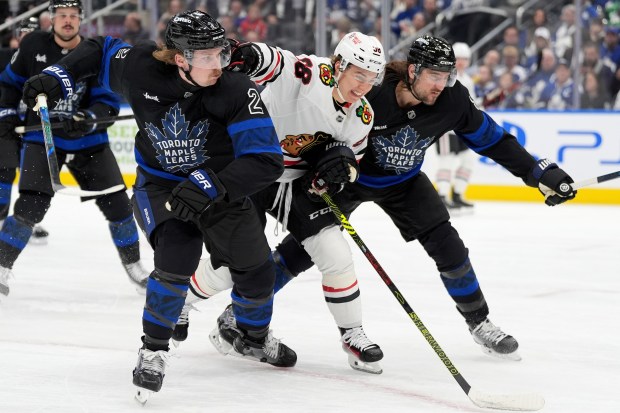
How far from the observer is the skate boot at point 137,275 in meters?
4.54

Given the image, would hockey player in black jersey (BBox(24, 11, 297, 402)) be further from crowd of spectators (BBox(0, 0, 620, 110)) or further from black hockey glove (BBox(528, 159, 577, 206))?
crowd of spectators (BBox(0, 0, 620, 110))

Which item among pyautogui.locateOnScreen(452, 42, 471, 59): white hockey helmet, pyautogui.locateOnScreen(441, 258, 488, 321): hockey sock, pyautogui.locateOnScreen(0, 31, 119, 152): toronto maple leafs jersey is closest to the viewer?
pyautogui.locateOnScreen(441, 258, 488, 321): hockey sock

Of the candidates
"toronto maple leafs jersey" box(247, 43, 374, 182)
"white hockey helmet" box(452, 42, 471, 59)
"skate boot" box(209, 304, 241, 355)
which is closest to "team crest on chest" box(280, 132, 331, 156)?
"toronto maple leafs jersey" box(247, 43, 374, 182)

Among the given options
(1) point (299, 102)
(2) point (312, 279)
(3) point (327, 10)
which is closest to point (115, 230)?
(2) point (312, 279)

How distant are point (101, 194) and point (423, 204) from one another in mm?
1512

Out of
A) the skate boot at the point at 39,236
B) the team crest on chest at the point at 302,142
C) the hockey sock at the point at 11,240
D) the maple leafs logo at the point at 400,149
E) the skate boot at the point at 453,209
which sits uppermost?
the team crest on chest at the point at 302,142

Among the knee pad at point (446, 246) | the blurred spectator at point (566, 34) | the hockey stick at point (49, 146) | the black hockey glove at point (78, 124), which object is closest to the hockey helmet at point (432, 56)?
the knee pad at point (446, 246)

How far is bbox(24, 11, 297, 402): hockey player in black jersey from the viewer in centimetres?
279

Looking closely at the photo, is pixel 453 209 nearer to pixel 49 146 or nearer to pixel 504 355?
pixel 504 355

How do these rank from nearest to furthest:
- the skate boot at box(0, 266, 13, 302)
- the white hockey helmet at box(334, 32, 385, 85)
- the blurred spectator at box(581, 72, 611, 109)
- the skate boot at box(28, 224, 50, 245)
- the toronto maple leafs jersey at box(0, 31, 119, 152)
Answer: the white hockey helmet at box(334, 32, 385, 85) < the skate boot at box(0, 266, 13, 302) < the toronto maple leafs jersey at box(0, 31, 119, 152) < the skate boot at box(28, 224, 50, 245) < the blurred spectator at box(581, 72, 611, 109)

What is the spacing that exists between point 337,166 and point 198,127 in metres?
0.51

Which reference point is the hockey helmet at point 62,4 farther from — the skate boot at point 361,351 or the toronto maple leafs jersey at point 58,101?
the skate boot at point 361,351

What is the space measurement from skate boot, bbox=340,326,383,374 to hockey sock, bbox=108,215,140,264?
1.56 metres

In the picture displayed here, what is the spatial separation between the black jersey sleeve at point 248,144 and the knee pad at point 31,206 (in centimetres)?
173
